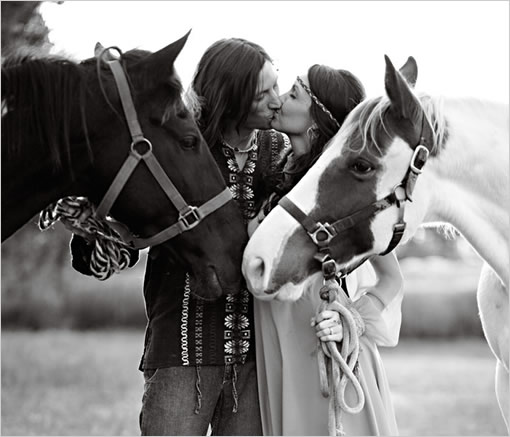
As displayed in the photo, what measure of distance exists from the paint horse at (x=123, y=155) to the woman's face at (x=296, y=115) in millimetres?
385

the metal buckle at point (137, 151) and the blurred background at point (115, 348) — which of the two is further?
the blurred background at point (115, 348)

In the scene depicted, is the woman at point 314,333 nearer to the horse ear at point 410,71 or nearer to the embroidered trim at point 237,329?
the embroidered trim at point 237,329

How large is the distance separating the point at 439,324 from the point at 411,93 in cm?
1294

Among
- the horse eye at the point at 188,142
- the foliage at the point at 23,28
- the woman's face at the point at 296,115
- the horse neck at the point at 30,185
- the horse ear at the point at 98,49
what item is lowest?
the horse neck at the point at 30,185

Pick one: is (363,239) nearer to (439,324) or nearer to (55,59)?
(55,59)

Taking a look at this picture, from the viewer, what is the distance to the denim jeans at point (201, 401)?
102 inches

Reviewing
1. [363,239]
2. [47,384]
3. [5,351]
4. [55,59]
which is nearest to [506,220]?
[363,239]

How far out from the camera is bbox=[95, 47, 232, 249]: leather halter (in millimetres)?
2428

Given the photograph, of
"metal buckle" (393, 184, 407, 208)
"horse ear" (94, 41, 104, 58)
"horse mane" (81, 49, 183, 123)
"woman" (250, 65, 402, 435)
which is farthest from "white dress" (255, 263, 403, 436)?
"horse ear" (94, 41, 104, 58)

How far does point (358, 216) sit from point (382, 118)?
1.09 ft

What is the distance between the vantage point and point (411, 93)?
2480 mm

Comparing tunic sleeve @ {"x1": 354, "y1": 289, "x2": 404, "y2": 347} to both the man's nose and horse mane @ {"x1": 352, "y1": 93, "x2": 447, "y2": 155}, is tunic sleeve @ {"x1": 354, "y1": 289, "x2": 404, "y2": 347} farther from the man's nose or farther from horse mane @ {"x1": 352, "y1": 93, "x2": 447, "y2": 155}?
the man's nose

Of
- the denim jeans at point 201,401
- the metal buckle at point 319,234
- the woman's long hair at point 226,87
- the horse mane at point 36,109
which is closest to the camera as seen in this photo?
the horse mane at point 36,109

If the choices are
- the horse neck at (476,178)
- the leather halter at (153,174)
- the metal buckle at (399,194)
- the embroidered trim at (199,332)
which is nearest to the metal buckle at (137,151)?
the leather halter at (153,174)
